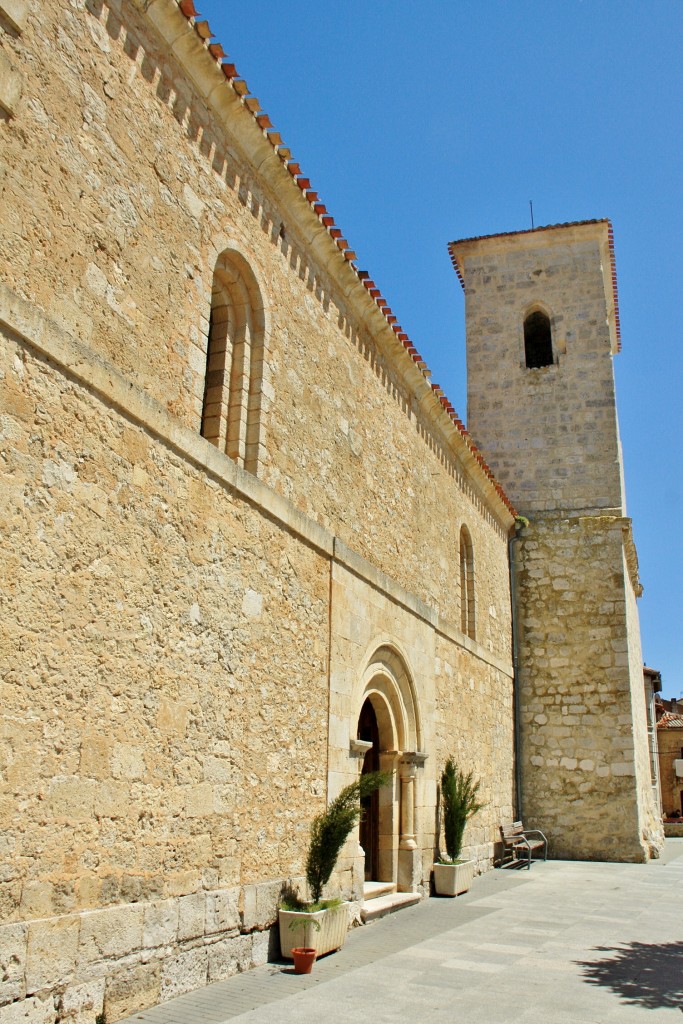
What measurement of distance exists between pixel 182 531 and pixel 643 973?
170 inches

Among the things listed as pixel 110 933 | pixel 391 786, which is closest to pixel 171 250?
pixel 110 933

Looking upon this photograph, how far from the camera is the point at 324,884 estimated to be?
21.5 feet

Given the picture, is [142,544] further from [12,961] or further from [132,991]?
[132,991]

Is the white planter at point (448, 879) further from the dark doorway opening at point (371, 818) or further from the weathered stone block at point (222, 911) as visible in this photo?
the weathered stone block at point (222, 911)

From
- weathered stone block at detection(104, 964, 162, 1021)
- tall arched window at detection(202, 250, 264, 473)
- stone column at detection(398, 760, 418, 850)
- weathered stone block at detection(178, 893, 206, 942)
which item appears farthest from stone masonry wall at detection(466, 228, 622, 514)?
weathered stone block at detection(104, 964, 162, 1021)

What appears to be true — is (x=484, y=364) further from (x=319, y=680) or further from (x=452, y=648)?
(x=319, y=680)

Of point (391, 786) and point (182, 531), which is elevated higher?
point (182, 531)

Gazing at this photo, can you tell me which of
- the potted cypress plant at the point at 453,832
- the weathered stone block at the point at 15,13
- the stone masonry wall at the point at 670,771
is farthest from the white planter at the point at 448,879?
the stone masonry wall at the point at 670,771

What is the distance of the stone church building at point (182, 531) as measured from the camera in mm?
4238

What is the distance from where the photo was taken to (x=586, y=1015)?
4.81 m

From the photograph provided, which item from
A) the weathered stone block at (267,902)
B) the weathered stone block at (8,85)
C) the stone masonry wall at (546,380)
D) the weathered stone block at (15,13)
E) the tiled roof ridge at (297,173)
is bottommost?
the weathered stone block at (267,902)

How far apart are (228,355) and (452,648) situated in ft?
19.5

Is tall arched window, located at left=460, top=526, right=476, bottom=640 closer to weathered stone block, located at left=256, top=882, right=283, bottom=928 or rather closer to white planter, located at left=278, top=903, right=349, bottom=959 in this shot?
white planter, located at left=278, top=903, right=349, bottom=959

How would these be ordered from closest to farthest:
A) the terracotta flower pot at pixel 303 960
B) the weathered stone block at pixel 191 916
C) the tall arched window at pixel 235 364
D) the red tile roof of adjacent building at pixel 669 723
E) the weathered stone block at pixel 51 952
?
the weathered stone block at pixel 51 952 < the weathered stone block at pixel 191 916 < the terracotta flower pot at pixel 303 960 < the tall arched window at pixel 235 364 < the red tile roof of adjacent building at pixel 669 723
